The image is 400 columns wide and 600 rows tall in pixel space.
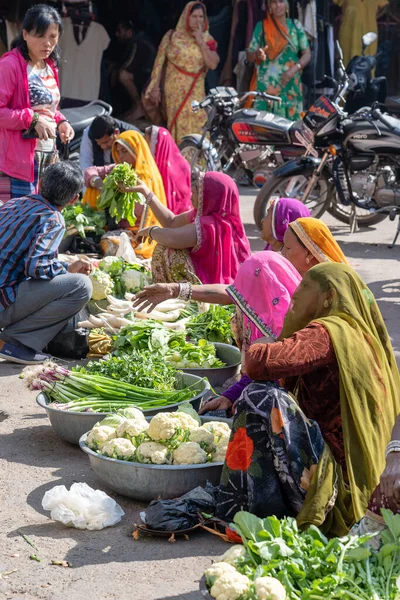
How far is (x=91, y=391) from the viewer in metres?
4.28

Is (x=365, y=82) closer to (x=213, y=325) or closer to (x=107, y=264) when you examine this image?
(x=107, y=264)

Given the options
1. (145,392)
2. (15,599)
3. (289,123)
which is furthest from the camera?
(289,123)

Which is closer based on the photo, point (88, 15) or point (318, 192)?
point (318, 192)

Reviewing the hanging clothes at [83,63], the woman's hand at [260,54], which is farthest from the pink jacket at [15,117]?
the hanging clothes at [83,63]

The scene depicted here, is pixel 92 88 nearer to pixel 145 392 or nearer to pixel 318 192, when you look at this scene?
pixel 318 192

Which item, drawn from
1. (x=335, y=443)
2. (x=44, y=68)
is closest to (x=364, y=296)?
(x=335, y=443)

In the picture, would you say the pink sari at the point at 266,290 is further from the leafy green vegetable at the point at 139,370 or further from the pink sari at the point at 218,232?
the pink sari at the point at 218,232

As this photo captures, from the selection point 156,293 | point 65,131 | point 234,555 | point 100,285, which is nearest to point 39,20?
point 65,131

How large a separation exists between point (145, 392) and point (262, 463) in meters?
1.31

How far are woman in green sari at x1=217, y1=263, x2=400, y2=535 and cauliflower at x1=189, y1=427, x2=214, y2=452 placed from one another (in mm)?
402

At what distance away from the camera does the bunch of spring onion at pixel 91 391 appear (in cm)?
421

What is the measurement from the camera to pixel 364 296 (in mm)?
3184

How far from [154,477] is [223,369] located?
1.51 m

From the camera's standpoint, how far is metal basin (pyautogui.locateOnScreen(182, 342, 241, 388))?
192 inches
